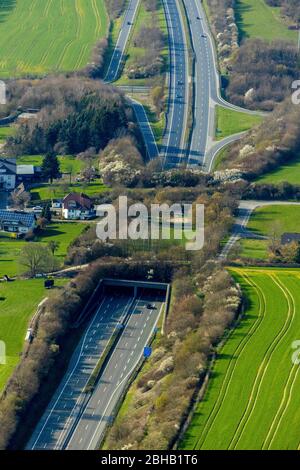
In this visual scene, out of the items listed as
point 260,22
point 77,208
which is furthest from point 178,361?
point 260,22

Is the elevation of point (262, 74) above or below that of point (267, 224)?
below

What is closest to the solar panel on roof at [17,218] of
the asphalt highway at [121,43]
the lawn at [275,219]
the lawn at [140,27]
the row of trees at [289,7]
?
the lawn at [275,219]

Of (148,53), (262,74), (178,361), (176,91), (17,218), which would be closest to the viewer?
(178,361)

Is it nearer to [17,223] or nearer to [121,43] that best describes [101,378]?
[17,223]

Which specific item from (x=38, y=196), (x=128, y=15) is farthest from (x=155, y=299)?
(x=128, y=15)

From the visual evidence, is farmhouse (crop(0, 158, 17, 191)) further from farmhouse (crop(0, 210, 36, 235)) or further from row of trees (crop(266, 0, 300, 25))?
row of trees (crop(266, 0, 300, 25))

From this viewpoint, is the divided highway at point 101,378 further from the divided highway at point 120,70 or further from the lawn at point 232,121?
the lawn at point 232,121
